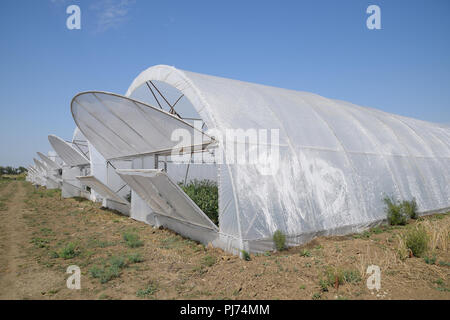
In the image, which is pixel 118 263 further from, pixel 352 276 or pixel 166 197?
pixel 352 276

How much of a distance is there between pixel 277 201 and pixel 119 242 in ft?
16.5

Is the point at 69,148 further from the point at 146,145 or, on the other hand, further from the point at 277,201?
the point at 277,201

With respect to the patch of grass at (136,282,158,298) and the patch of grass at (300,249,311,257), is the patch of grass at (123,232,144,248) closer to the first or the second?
the patch of grass at (136,282,158,298)

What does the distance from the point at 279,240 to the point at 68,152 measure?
1788 centimetres

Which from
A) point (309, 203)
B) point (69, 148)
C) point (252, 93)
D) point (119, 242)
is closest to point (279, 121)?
point (252, 93)

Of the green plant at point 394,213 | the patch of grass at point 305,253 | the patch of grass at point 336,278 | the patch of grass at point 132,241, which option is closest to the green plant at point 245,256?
the patch of grass at point 305,253

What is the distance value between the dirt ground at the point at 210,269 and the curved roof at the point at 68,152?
9886 millimetres

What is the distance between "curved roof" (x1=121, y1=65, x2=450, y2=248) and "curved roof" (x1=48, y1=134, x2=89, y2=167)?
9400mm

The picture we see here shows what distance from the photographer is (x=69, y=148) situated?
58.9ft

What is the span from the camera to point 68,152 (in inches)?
747

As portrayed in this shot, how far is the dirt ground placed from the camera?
460cm

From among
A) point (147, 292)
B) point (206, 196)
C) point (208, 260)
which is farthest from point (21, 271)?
point (206, 196)

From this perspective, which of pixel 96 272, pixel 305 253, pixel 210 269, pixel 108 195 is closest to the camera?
pixel 96 272
